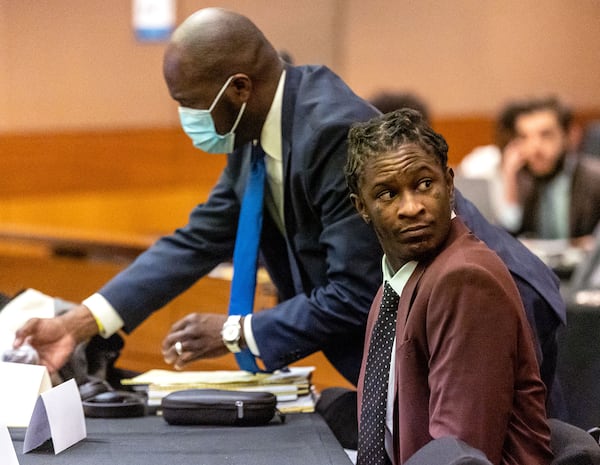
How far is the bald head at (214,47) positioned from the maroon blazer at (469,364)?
31.9 inches

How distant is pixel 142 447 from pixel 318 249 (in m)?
0.62

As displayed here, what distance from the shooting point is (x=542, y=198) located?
5.91m

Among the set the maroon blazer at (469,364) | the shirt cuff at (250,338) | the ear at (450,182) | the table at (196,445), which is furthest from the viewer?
the shirt cuff at (250,338)

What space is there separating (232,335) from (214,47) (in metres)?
0.63

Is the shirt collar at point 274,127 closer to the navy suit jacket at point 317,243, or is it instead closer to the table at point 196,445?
A: the navy suit jacket at point 317,243

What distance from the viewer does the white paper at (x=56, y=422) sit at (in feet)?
7.08

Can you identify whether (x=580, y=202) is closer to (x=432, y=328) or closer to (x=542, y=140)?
(x=542, y=140)

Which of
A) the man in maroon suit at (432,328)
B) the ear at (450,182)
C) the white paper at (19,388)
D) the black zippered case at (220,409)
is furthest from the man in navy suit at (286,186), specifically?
the ear at (450,182)

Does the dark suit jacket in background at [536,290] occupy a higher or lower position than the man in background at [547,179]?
higher

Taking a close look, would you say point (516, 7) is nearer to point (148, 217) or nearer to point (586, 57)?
point (586, 57)

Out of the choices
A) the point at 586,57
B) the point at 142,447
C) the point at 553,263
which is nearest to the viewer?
the point at 142,447

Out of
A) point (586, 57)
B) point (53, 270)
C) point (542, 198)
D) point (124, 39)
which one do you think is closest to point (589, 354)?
point (53, 270)

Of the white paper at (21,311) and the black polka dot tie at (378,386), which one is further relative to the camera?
the white paper at (21,311)

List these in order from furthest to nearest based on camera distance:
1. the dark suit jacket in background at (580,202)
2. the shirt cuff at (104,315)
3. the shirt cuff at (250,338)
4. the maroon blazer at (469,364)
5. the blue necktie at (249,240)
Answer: the dark suit jacket in background at (580,202) → the shirt cuff at (104,315) → the blue necktie at (249,240) → the shirt cuff at (250,338) → the maroon blazer at (469,364)
